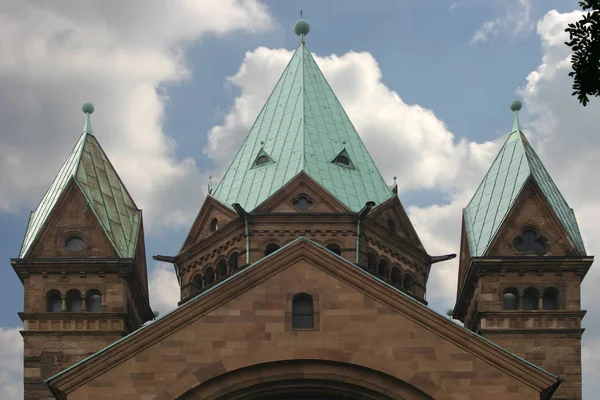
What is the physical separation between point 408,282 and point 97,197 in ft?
35.5

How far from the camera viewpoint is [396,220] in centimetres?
5441

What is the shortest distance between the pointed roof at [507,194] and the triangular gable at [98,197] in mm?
10998

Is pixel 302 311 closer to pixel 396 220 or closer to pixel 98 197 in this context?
pixel 98 197

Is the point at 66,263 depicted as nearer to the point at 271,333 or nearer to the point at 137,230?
the point at 137,230

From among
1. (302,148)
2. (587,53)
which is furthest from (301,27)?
(587,53)

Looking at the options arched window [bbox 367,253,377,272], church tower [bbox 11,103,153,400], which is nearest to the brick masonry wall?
church tower [bbox 11,103,153,400]

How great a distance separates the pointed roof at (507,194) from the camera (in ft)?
166

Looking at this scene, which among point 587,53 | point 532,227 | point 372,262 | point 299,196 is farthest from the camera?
point 299,196

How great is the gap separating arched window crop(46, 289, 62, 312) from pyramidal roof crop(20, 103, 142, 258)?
59.6 inches

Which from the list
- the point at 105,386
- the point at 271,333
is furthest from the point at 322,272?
Result: the point at 105,386

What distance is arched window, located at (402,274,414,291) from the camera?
53.7 meters

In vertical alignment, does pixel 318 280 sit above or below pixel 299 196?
below

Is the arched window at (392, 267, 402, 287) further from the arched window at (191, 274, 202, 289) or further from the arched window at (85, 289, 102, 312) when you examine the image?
the arched window at (85, 289, 102, 312)

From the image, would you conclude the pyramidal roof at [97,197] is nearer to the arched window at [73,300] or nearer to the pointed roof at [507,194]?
the arched window at [73,300]
